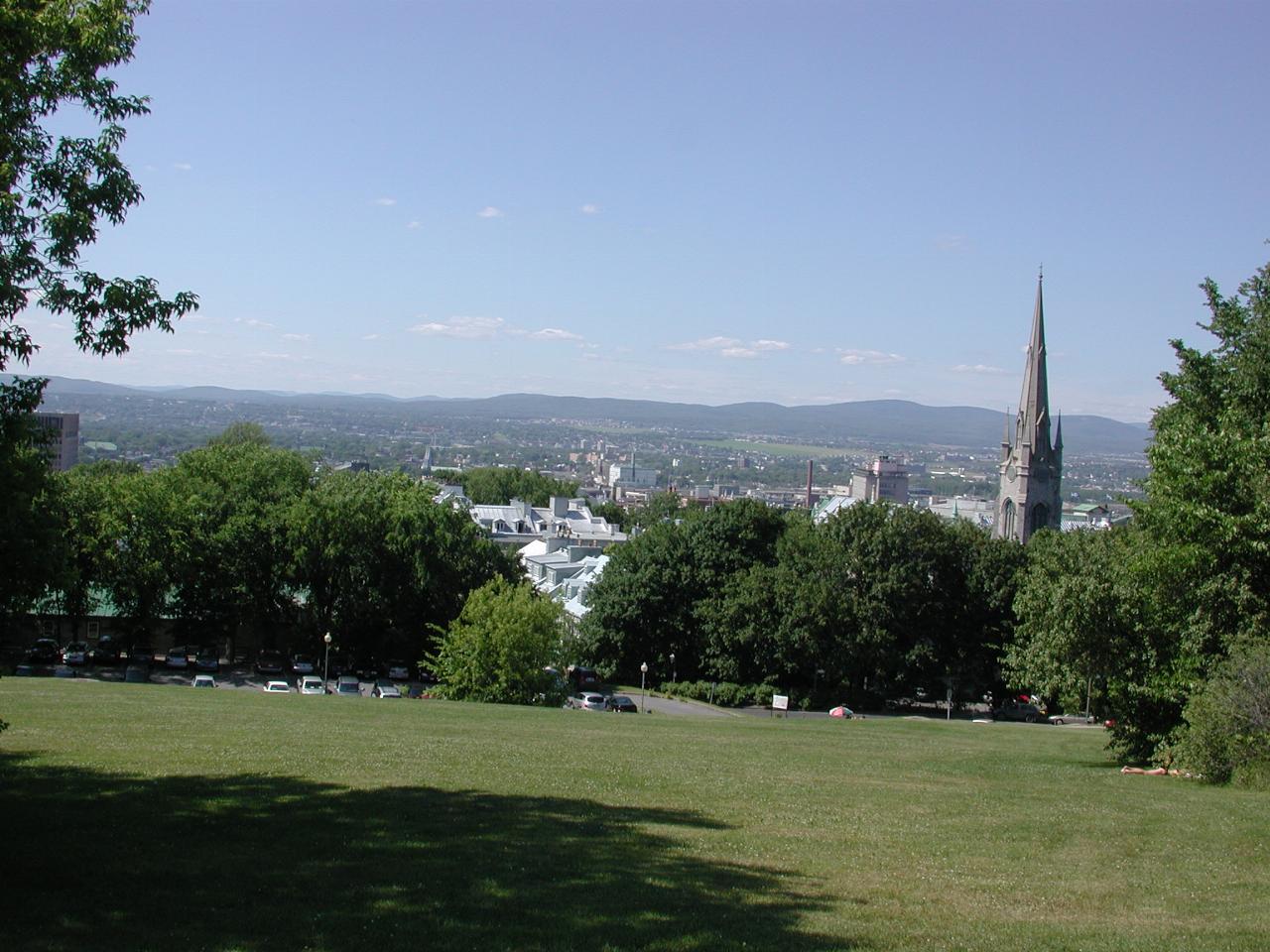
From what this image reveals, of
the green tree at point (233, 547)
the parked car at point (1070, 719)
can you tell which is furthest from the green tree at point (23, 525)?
the parked car at point (1070, 719)

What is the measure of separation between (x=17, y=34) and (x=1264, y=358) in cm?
A: 2218

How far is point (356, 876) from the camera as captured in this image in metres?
9.37

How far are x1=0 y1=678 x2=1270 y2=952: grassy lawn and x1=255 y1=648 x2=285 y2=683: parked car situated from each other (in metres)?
26.6

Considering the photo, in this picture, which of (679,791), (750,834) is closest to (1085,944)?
(750,834)

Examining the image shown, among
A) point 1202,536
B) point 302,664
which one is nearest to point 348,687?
point 302,664

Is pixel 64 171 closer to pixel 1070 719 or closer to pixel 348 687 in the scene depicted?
pixel 348 687

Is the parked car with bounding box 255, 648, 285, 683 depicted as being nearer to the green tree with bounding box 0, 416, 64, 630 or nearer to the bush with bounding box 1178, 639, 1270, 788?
the green tree with bounding box 0, 416, 64, 630

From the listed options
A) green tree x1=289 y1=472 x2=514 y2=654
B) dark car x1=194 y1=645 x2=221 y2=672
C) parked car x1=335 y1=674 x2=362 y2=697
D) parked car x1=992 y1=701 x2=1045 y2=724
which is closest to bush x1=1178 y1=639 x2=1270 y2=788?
parked car x1=335 y1=674 x2=362 y2=697

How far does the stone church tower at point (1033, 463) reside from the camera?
97.4 metres

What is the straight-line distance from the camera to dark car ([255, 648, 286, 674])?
44906 mm

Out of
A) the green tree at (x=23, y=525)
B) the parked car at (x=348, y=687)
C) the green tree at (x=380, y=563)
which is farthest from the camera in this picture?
the green tree at (x=380, y=563)

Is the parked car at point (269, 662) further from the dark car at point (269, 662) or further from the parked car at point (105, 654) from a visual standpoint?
the parked car at point (105, 654)

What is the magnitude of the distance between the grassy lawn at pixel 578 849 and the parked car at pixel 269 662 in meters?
26.6

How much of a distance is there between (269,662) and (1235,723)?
37386 mm
